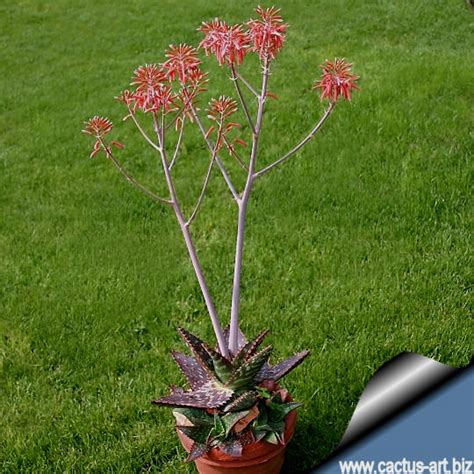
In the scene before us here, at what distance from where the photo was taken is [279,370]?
294cm

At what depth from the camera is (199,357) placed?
285 centimetres

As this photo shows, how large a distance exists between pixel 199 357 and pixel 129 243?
1957 mm

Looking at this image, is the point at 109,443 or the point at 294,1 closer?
the point at 109,443

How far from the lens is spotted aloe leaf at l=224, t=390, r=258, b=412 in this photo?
273 cm

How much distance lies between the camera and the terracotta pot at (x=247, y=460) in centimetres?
277

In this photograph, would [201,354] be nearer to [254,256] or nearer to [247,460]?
[247,460]

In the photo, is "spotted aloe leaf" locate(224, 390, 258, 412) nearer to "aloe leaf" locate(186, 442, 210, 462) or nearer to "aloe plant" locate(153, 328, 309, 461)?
"aloe plant" locate(153, 328, 309, 461)

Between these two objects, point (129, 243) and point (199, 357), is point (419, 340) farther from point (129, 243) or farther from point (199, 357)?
point (129, 243)

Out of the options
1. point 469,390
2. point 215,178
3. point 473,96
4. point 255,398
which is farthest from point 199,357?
point 473,96

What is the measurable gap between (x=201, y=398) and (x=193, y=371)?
0.64ft

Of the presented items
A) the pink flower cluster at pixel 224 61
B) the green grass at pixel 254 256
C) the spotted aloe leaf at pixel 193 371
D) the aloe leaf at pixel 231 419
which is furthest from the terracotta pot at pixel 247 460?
the pink flower cluster at pixel 224 61

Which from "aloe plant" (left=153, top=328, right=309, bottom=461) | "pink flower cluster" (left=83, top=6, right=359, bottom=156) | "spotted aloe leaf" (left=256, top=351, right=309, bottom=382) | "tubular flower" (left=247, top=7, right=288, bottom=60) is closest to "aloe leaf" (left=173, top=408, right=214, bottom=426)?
"aloe plant" (left=153, top=328, right=309, bottom=461)

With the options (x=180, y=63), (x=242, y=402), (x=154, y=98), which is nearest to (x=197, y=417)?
(x=242, y=402)

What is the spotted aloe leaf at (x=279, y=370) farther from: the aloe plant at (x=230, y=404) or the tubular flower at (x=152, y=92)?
the tubular flower at (x=152, y=92)
